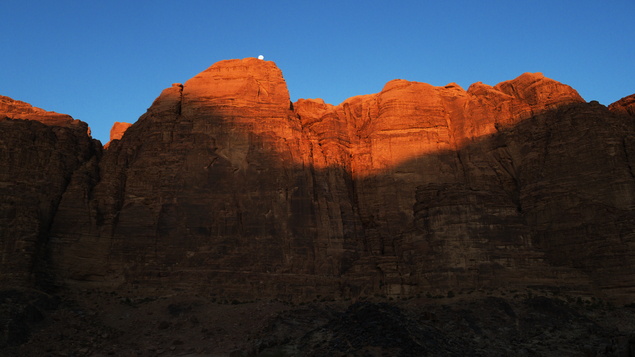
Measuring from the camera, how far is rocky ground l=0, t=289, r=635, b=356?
116ft

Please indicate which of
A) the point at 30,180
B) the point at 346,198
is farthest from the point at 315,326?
the point at 30,180

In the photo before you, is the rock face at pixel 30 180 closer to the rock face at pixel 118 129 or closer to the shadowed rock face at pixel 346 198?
the shadowed rock face at pixel 346 198

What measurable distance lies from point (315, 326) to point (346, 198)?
18676 mm

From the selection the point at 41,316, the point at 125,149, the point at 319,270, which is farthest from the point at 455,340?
the point at 125,149

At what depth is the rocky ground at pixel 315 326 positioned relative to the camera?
35469 millimetres

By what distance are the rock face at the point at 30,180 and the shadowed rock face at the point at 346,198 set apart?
1.22 m

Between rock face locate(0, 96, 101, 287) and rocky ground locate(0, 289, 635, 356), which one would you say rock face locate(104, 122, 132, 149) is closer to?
rock face locate(0, 96, 101, 287)

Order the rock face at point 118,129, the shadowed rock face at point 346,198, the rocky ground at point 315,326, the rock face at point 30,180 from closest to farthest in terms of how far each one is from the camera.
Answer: the rocky ground at point 315,326 → the rock face at point 30,180 → the shadowed rock face at point 346,198 → the rock face at point 118,129

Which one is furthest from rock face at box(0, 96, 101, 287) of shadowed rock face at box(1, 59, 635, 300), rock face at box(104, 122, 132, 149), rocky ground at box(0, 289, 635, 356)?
rock face at box(104, 122, 132, 149)

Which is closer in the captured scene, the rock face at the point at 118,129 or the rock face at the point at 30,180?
the rock face at the point at 30,180

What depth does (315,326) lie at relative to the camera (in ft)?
140

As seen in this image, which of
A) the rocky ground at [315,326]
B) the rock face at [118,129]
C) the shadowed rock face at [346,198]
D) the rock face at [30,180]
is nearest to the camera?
the rocky ground at [315,326]

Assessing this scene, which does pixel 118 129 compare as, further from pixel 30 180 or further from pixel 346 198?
pixel 346 198

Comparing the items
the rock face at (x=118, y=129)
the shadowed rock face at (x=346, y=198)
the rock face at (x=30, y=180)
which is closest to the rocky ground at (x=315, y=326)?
the shadowed rock face at (x=346, y=198)
